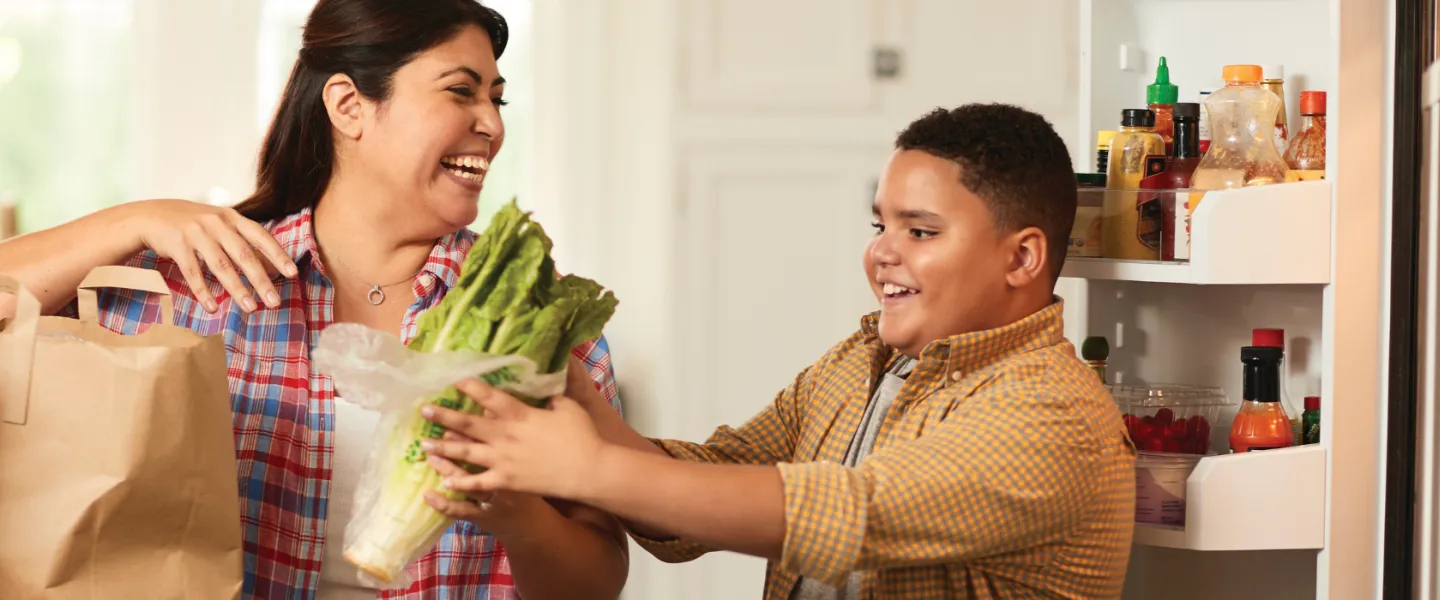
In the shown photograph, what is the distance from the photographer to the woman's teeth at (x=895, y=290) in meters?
1.35

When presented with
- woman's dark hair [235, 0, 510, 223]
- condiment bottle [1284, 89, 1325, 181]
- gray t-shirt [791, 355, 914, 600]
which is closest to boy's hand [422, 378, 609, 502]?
gray t-shirt [791, 355, 914, 600]

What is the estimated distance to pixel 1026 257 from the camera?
1.36 metres

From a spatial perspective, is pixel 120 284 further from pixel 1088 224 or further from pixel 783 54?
pixel 783 54

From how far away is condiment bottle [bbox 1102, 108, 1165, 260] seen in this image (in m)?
1.58

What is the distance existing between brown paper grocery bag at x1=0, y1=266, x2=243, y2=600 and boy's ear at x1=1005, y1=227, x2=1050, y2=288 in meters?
0.80

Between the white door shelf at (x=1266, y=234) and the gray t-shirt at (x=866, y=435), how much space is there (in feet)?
1.17

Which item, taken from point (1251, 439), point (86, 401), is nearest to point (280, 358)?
point (86, 401)

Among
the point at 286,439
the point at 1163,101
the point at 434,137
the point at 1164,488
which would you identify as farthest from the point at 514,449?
the point at 1163,101

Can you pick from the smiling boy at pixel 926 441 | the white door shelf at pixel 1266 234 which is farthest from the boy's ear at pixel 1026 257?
the white door shelf at pixel 1266 234

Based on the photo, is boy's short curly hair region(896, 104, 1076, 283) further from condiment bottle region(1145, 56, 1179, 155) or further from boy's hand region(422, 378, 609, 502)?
boy's hand region(422, 378, 609, 502)

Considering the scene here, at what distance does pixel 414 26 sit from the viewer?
→ 1651 mm

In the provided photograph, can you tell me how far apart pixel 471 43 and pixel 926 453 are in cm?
87

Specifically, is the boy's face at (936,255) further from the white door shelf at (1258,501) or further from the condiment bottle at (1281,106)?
the condiment bottle at (1281,106)

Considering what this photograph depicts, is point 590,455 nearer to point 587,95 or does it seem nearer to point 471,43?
point 471,43
